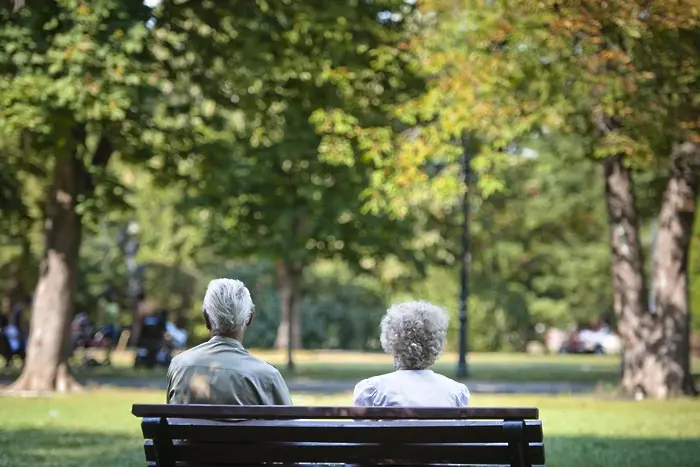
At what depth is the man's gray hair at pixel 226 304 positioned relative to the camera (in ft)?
21.4

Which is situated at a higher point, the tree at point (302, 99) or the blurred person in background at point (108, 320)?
the tree at point (302, 99)

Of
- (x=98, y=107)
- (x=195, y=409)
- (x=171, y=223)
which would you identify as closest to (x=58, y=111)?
(x=98, y=107)

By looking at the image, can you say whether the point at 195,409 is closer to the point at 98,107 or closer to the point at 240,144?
the point at 98,107

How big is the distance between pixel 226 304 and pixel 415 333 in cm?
88

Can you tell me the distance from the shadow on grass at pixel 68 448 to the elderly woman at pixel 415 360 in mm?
6139

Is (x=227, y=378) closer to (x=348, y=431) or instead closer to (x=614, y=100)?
(x=348, y=431)

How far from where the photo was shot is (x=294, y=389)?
81.9ft

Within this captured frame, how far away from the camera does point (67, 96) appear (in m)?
19.9

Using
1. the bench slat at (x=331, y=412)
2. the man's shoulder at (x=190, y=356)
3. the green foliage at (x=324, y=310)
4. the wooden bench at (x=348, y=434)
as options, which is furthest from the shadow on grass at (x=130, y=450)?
the green foliage at (x=324, y=310)

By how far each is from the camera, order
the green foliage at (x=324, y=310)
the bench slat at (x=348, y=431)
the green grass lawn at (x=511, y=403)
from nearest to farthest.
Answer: the bench slat at (x=348, y=431) < the green grass lawn at (x=511, y=403) < the green foliage at (x=324, y=310)

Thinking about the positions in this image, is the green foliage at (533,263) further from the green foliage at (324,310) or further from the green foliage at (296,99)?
the green foliage at (296,99)

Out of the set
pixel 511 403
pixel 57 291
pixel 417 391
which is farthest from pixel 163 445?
pixel 57 291

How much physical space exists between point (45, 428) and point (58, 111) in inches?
250

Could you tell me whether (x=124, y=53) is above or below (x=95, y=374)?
above
